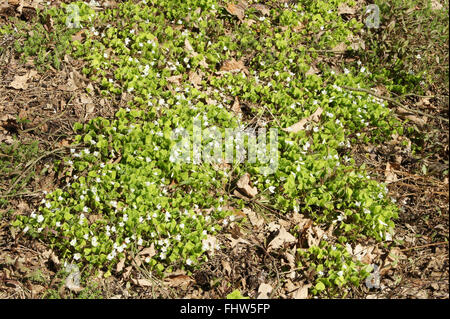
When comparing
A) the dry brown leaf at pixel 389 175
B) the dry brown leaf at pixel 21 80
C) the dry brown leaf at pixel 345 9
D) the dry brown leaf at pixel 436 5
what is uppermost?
the dry brown leaf at pixel 436 5

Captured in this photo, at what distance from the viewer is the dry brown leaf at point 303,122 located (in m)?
4.61

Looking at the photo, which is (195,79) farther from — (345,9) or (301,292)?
(301,292)

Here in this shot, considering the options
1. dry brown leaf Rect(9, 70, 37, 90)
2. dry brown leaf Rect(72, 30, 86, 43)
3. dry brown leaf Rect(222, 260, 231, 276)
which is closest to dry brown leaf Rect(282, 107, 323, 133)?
dry brown leaf Rect(222, 260, 231, 276)

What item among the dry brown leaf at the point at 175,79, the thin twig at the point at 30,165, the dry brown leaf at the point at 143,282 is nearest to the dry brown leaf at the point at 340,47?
the dry brown leaf at the point at 175,79

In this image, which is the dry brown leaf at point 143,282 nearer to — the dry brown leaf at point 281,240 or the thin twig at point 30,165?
the dry brown leaf at point 281,240

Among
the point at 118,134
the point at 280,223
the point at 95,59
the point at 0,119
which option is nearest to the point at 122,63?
the point at 95,59

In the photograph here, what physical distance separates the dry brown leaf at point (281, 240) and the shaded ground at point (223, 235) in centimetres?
10

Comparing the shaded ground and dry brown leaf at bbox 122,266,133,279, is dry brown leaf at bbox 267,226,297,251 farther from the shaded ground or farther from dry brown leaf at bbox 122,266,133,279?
dry brown leaf at bbox 122,266,133,279

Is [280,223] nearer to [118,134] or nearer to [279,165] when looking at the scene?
[279,165]

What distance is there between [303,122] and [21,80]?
334 centimetres

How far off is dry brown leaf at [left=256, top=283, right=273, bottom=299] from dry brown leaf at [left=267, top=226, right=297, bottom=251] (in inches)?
14.3

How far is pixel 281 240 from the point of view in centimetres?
400

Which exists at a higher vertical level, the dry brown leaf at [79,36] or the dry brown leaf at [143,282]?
the dry brown leaf at [79,36]

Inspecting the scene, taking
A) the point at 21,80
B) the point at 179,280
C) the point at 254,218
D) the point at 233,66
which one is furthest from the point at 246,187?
the point at 21,80
